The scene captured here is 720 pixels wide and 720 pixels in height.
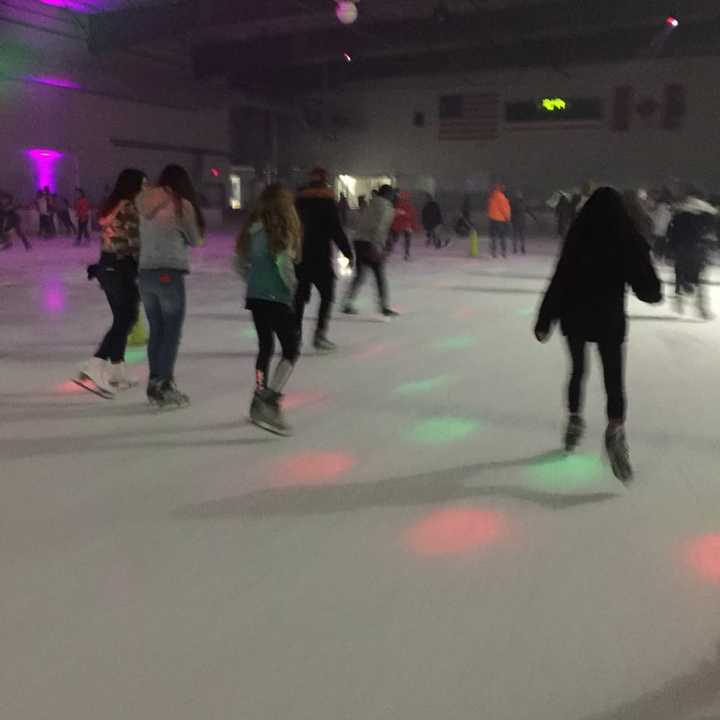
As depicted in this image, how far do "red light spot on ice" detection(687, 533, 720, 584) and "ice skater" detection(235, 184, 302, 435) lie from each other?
76.7 inches

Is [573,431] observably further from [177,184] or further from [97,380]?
[97,380]

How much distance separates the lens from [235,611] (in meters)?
2.10

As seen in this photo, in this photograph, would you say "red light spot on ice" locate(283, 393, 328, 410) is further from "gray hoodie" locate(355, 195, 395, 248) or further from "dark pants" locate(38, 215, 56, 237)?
"dark pants" locate(38, 215, 56, 237)

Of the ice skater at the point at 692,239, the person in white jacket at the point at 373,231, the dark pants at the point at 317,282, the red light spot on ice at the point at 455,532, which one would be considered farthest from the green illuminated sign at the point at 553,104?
the red light spot on ice at the point at 455,532

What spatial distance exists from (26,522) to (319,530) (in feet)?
3.50

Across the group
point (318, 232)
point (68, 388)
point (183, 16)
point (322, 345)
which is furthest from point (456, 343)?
point (183, 16)

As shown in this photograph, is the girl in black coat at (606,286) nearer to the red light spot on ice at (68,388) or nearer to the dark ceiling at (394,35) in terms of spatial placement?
the red light spot on ice at (68,388)

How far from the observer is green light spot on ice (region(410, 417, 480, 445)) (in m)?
3.67

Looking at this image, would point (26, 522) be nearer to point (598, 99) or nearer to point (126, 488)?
point (126, 488)

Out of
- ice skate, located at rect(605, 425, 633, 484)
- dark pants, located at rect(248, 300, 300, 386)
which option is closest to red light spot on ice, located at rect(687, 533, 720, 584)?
ice skate, located at rect(605, 425, 633, 484)

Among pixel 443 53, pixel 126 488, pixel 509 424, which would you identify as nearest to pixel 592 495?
pixel 509 424

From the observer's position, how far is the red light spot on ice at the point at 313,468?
10.2 ft

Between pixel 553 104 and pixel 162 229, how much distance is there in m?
22.1

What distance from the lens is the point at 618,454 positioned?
3.08 m
